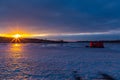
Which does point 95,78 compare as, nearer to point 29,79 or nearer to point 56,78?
point 56,78

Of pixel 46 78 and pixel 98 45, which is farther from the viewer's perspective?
pixel 98 45

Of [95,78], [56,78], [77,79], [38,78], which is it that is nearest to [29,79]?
[38,78]

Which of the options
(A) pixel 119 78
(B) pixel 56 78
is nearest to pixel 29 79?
(B) pixel 56 78

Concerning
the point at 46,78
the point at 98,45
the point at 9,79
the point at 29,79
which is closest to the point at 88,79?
the point at 46,78

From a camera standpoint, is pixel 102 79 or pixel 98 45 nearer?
pixel 102 79

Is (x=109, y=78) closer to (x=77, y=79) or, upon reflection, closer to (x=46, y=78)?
(x=77, y=79)

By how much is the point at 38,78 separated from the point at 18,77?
3.39ft

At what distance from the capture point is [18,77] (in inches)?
457

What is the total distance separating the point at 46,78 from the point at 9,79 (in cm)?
174

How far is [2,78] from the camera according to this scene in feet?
37.0

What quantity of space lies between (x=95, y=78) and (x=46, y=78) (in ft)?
7.68

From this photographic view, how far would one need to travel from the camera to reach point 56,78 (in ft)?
37.1

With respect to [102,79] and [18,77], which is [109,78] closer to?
[102,79]

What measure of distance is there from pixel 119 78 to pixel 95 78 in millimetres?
1114
